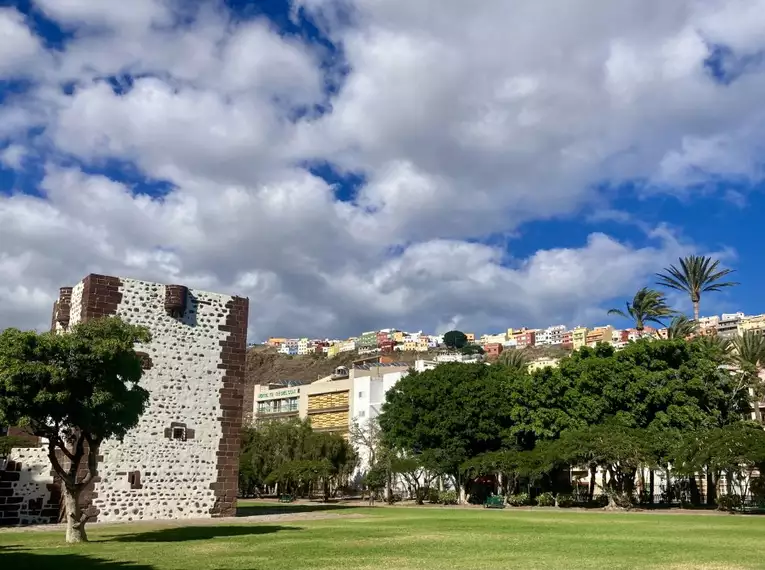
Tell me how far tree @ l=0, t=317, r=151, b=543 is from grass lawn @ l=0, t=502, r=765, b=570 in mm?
2397

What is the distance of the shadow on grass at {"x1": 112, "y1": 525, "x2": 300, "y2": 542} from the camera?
19750 millimetres

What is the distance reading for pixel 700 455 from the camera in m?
35.0

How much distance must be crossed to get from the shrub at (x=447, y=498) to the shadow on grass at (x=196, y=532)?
1109 inches

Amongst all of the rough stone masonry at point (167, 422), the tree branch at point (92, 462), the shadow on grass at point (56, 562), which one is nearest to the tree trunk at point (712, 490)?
the rough stone masonry at point (167, 422)

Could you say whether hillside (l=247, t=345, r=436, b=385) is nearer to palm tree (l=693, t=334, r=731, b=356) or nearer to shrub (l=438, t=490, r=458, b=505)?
shrub (l=438, t=490, r=458, b=505)

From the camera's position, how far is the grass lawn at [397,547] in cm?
1334

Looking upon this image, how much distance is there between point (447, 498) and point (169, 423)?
26332mm

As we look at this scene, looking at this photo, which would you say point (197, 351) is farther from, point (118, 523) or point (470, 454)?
point (470, 454)

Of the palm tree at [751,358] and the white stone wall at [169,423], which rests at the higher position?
the palm tree at [751,358]

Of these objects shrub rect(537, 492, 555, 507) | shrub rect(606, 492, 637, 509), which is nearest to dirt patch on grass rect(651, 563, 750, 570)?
shrub rect(606, 492, 637, 509)

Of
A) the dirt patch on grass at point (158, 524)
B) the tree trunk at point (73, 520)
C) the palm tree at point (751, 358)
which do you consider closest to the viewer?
the tree trunk at point (73, 520)

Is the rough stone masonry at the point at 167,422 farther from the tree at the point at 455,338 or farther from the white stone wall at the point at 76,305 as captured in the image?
the tree at the point at 455,338

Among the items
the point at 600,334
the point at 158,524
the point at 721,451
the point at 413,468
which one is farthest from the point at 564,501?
the point at 600,334

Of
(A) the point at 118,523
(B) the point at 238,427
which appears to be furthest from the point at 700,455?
(A) the point at 118,523
